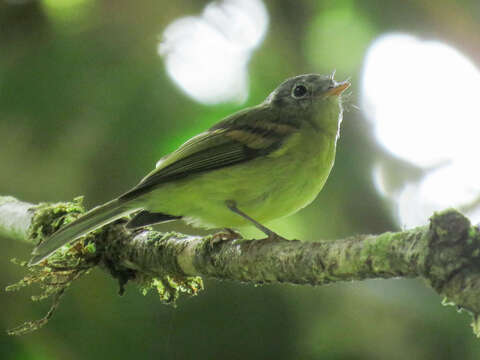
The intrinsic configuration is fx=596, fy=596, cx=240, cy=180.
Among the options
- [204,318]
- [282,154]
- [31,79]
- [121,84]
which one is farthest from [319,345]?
[31,79]

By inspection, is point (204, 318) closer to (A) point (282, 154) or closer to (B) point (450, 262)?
(A) point (282, 154)

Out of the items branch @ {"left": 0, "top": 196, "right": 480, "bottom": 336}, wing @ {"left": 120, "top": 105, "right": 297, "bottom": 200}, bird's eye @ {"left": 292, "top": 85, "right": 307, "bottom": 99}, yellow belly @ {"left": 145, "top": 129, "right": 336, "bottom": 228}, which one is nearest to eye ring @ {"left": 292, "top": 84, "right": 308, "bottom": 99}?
bird's eye @ {"left": 292, "top": 85, "right": 307, "bottom": 99}

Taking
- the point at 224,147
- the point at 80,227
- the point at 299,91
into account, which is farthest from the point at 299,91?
the point at 80,227

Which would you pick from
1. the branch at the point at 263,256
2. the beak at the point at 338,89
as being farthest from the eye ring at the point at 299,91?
the branch at the point at 263,256

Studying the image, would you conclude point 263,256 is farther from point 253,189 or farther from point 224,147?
point 224,147

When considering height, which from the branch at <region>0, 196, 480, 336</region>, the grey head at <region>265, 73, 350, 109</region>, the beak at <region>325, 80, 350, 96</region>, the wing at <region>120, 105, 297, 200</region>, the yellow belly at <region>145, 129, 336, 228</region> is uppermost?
the grey head at <region>265, 73, 350, 109</region>

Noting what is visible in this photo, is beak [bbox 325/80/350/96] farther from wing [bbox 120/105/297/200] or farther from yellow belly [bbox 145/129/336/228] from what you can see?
yellow belly [bbox 145/129/336/228]
